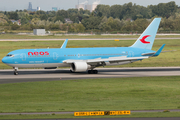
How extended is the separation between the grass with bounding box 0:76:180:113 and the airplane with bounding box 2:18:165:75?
6925mm

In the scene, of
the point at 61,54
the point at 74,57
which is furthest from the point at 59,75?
the point at 74,57

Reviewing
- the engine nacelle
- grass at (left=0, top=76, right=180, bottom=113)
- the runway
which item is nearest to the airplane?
the engine nacelle

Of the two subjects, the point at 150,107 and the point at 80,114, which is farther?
the point at 150,107

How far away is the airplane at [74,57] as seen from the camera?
41.2m

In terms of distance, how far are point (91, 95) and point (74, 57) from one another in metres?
16.9

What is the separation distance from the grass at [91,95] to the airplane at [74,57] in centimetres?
692

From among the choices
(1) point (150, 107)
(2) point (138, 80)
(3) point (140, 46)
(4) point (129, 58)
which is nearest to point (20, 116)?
(1) point (150, 107)

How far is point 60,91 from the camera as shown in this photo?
2884cm

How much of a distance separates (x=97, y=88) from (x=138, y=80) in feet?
25.3

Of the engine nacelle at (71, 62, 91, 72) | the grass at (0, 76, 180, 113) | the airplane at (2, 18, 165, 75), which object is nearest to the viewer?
the grass at (0, 76, 180, 113)

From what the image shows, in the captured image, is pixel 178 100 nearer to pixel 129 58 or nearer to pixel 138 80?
pixel 138 80

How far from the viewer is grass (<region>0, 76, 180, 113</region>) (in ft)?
72.0

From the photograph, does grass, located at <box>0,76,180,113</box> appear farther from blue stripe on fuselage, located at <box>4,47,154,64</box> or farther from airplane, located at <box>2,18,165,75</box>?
blue stripe on fuselage, located at <box>4,47,154,64</box>

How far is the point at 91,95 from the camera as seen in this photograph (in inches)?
1053
